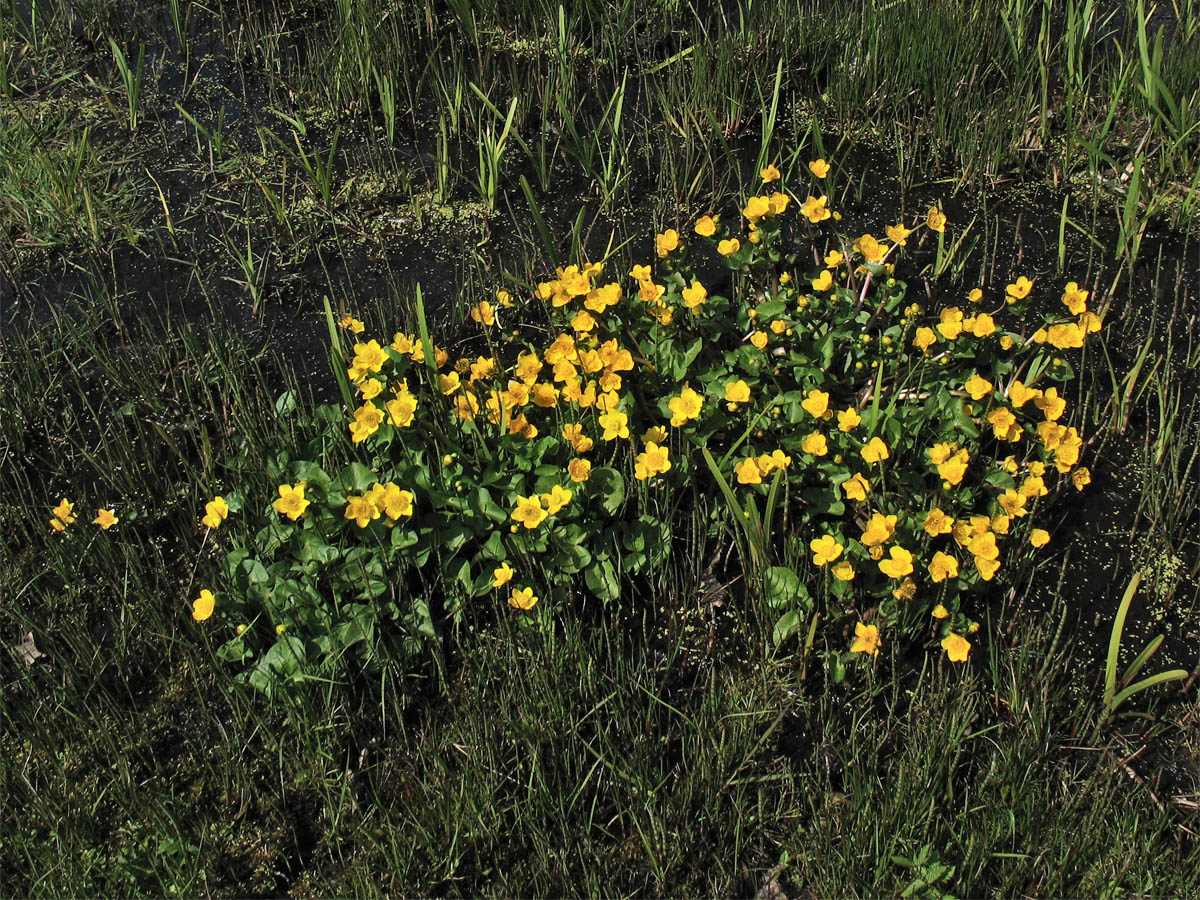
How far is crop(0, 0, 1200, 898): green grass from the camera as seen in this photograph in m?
1.99

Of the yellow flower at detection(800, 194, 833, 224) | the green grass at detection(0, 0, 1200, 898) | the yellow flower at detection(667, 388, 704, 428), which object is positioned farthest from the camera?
the yellow flower at detection(800, 194, 833, 224)

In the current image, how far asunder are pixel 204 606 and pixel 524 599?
67cm

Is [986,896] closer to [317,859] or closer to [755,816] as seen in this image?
[755,816]

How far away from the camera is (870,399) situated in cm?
253

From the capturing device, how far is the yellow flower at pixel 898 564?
2.12m

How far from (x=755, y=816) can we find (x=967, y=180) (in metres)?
2.28

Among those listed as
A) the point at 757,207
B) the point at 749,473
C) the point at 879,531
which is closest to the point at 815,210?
A: the point at 757,207

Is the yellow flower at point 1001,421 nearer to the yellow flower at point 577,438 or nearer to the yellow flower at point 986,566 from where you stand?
the yellow flower at point 986,566

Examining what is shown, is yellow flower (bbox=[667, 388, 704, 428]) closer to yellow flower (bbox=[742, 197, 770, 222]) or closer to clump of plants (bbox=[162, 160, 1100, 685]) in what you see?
clump of plants (bbox=[162, 160, 1100, 685])

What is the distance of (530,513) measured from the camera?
7.26 ft

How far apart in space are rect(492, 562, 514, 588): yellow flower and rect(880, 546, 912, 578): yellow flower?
768 mm

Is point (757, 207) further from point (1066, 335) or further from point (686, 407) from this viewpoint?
point (1066, 335)

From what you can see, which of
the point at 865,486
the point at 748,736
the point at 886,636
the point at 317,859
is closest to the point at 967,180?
the point at 865,486

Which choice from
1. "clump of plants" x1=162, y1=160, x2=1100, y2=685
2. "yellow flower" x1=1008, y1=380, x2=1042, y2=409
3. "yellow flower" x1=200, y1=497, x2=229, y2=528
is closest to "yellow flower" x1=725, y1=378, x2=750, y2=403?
"clump of plants" x1=162, y1=160, x2=1100, y2=685
